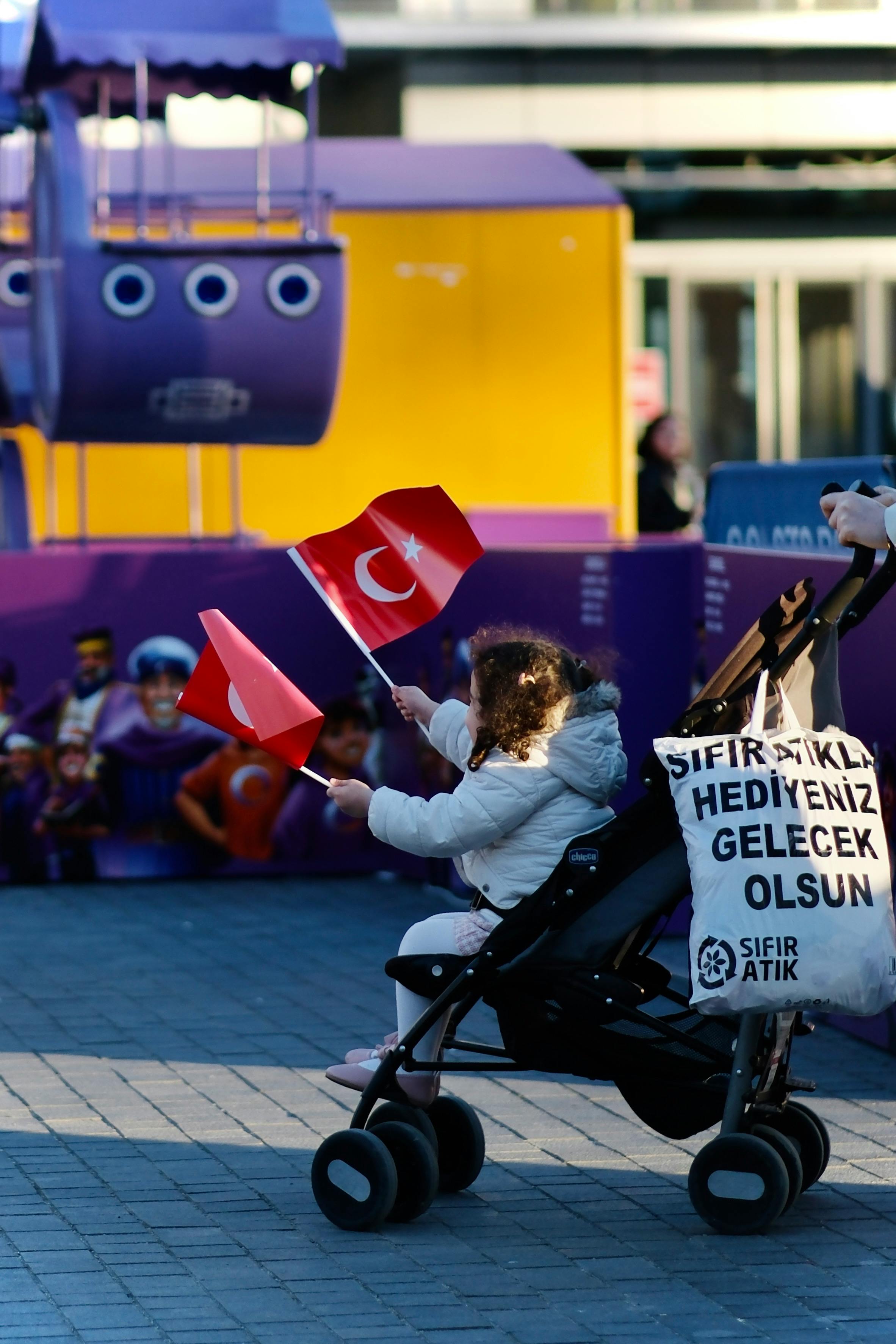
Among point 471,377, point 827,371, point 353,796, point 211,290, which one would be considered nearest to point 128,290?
point 211,290

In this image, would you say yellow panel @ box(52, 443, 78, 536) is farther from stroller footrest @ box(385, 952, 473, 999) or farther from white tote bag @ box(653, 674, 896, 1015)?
white tote bag @ box(653, 674, 896, 1015)

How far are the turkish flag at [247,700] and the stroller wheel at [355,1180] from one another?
2.73 feet

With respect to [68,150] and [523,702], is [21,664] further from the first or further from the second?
[523,702]

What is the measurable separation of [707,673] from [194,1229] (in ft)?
12.9

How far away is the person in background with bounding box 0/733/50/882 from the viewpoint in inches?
375

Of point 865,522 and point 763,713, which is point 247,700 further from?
point 865,522

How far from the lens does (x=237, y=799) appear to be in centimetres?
968

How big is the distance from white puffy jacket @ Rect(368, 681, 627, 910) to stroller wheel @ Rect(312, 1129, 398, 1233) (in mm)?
605

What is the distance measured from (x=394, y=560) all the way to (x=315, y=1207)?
1498 mm

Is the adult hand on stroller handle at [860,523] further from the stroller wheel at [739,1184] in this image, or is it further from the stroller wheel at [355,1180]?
the stroller wheel at [355,1180]

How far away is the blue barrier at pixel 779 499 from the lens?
7910 millimetres

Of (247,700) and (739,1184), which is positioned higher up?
(247,700)

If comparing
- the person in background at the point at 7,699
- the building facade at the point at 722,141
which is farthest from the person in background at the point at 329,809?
the building facade at the point at 722,141

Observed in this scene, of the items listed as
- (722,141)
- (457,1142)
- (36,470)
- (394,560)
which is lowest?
(457,1142)
